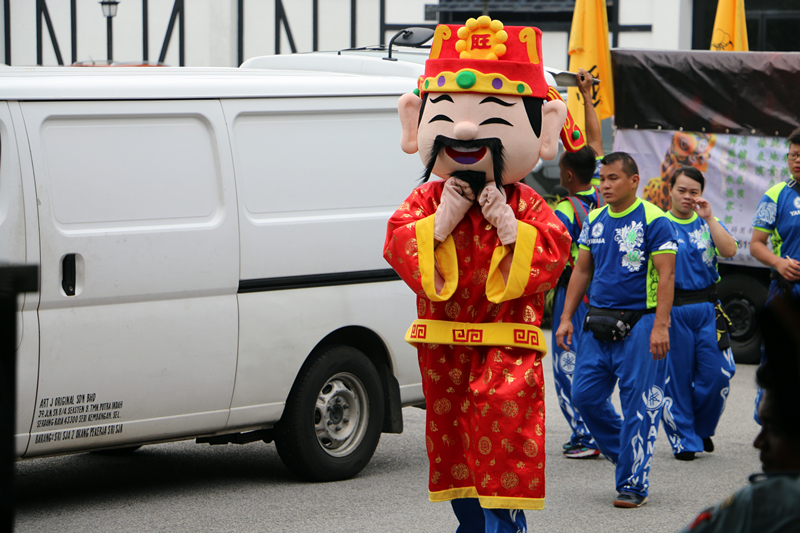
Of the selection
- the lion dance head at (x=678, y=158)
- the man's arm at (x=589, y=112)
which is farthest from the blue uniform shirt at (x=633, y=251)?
the lion dance head at (x=678, y=158)

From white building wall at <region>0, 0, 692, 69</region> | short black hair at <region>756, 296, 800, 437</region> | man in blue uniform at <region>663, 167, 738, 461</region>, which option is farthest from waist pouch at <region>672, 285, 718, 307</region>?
white building wall at <region>0, 0, 692, 69</region>

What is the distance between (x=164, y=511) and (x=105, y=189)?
161 centimetres

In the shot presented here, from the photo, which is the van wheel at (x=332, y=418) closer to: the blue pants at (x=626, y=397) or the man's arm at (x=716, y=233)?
the blue pants at (x=626, y=397)

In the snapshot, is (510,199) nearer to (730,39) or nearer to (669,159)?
(669,159)

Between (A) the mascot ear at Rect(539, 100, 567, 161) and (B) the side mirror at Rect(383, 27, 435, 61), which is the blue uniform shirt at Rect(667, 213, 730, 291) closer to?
(B) the side mirror at Rect(383, 27, 435, 61)

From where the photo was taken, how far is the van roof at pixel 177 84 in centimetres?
497

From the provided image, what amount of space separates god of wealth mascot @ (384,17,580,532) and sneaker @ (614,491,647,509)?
1.30m

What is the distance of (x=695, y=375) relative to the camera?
6820 millimetres

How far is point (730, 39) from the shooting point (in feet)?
38.4

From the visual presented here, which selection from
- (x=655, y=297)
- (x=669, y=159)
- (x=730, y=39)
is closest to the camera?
(x=655, y=297)

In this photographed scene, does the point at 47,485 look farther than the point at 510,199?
Yes

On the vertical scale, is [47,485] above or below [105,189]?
below

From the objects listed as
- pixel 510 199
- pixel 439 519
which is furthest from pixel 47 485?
pixel 510 199

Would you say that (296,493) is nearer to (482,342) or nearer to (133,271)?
(133,271)
